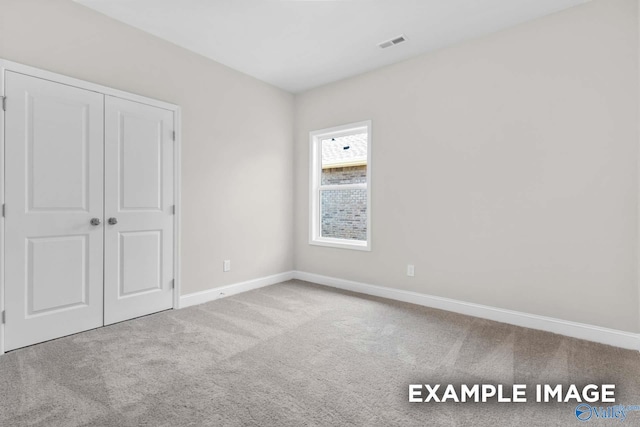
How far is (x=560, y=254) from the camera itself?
2.69 metres

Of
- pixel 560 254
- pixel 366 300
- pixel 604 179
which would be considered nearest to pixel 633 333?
pixel 560 254

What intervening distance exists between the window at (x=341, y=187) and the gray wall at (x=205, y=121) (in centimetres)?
44

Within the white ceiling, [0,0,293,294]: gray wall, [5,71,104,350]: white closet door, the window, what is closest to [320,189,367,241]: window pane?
the window

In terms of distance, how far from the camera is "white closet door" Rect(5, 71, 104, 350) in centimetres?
234

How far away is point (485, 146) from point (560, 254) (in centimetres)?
115

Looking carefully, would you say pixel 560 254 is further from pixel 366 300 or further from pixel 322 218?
pixel 322 218

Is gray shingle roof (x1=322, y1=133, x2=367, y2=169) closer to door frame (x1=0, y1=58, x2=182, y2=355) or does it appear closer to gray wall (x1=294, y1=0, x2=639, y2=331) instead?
gray wall (x1=294, y1=0, x2=639, y2=331)

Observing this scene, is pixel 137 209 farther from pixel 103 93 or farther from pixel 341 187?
pixel 341 187

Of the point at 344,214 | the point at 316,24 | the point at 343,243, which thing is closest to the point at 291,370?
the point at 343,243

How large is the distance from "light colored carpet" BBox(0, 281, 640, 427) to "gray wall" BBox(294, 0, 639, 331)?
18.7 inches

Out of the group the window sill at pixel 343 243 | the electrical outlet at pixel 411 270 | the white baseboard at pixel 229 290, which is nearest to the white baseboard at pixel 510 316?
the electrical outlet at pixel 411 270

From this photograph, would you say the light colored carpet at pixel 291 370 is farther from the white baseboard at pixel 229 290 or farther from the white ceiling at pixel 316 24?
the white ceiling at pixel 316 24

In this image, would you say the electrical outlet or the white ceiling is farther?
the electrical outlet

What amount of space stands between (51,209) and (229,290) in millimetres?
1922
